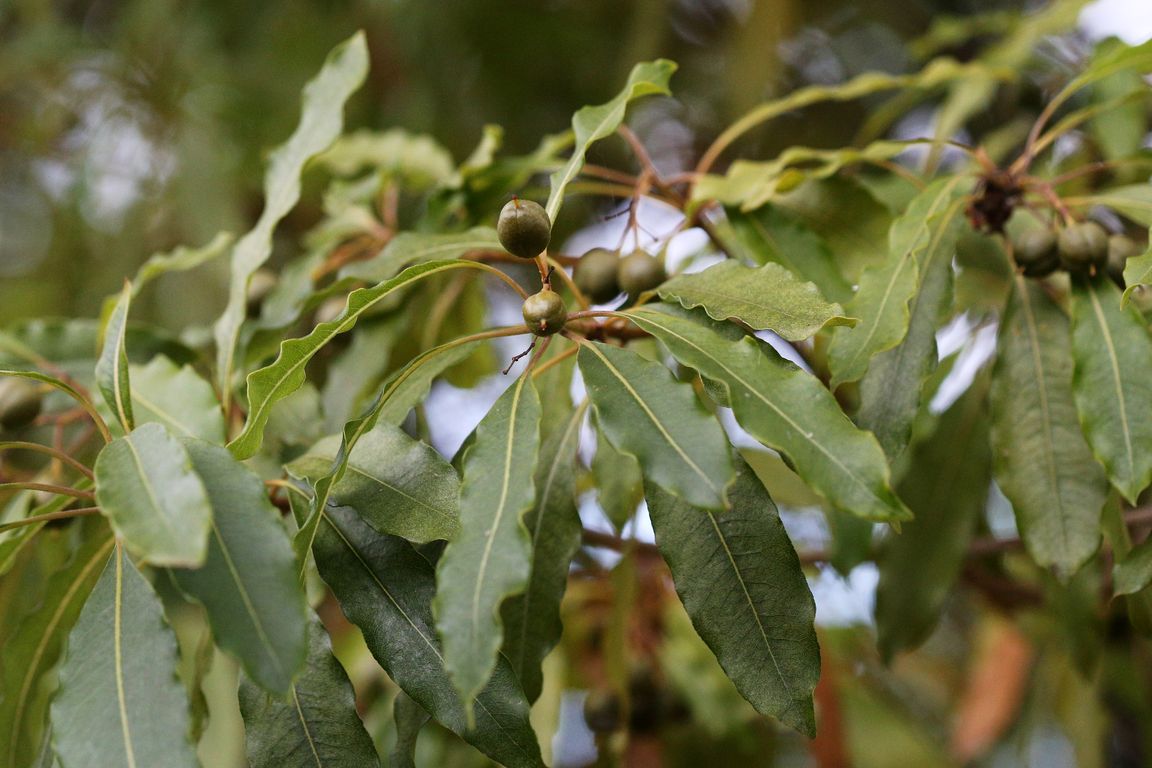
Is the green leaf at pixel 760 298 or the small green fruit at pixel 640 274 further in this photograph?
the small green fruit at pixel 640 274

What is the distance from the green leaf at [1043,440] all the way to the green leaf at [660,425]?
0.44 meters

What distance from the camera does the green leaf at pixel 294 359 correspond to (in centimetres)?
85

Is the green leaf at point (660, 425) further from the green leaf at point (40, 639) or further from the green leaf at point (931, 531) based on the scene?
the green leaf at point (931, 531)

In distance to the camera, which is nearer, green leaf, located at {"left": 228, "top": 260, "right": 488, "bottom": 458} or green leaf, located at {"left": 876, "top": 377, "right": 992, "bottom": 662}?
green leaf, located at {"left": 228, "top": 260, "right": 488, "bottom": 458}

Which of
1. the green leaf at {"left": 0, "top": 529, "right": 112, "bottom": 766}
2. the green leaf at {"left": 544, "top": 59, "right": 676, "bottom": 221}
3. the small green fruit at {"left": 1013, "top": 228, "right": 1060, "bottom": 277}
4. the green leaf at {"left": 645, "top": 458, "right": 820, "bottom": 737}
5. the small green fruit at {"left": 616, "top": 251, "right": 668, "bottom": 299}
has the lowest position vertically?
the green leaf at {"left": 0, "top": 529, "right": 112, "bottom": 766}

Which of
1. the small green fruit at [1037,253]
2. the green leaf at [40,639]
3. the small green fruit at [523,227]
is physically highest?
the small green fruit at [1037,253]

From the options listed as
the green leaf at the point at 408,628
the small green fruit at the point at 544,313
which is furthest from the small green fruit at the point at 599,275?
the green leaf at the point at 408,628

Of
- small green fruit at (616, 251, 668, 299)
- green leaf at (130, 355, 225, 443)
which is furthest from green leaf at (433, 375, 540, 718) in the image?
green leaf at (130, 355, 225, 443)

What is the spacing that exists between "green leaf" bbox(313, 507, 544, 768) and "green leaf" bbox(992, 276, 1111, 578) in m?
0.53

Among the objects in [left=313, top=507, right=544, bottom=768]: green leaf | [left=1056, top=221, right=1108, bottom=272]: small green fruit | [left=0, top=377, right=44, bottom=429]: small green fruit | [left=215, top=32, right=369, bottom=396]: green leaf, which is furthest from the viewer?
[left=0, top=377, right=44, bottom=429]: small green fruit

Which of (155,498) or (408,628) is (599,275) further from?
(155,498)

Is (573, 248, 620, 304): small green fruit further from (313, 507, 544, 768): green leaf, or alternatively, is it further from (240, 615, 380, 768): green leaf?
(240, 615, 380, 768): green leaf

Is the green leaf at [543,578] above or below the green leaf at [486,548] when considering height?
below

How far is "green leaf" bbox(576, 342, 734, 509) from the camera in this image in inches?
28.9
